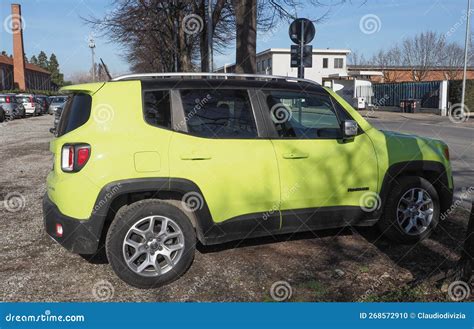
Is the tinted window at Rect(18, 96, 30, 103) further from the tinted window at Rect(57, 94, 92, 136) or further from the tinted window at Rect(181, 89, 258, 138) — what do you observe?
the tinted window at Rect(181, 89, 258, 138)

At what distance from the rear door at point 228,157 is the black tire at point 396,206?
4.26 ft

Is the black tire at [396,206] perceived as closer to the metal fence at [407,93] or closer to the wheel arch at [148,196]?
the wheel arch at [148,196]

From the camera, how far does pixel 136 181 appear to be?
13.1ft

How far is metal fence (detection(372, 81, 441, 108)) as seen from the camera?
36.7 meters

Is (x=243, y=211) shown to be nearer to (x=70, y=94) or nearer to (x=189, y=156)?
(x=189, y=156)

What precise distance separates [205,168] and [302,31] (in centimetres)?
601

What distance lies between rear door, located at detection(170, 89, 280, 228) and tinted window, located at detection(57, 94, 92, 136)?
791 millimetres

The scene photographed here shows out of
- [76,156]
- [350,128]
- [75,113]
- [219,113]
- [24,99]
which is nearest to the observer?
[76,156]

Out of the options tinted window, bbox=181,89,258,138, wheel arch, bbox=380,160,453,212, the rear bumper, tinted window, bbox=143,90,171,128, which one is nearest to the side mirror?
wheel arch, bbox=380,160,453,212

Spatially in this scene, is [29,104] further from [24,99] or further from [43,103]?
[43,103]

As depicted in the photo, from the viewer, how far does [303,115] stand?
15.9ft

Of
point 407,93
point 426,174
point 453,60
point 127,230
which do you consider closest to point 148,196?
point 127,230

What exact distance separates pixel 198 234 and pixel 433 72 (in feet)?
209

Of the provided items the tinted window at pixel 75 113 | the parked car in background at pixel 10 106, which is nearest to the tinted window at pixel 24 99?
the parked car in background at pixel 10 106
